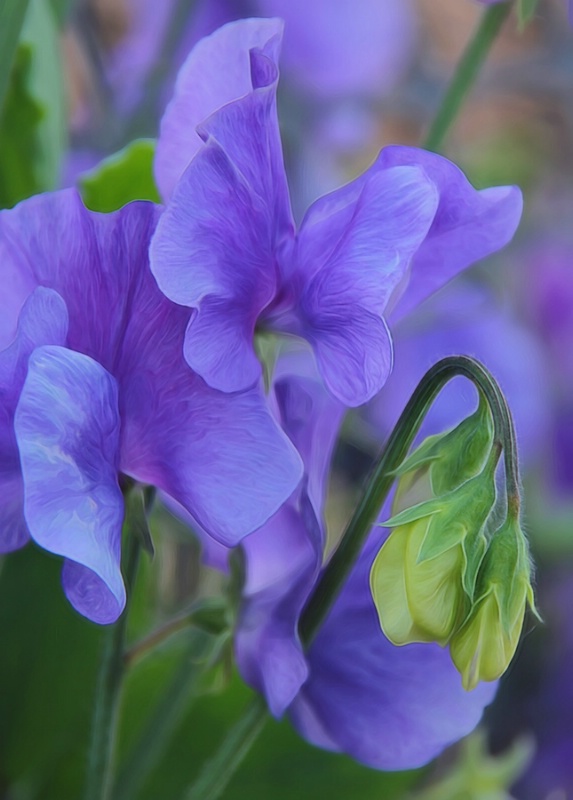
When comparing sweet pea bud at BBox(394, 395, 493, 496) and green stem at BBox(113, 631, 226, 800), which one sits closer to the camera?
sweet pea bud at BBox(394, 395, 493, 496)

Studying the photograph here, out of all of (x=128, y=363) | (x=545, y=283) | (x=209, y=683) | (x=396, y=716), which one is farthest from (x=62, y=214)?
(x=545, y=283)

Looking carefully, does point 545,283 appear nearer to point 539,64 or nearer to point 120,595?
point 539,64

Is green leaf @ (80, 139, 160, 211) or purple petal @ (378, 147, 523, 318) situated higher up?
purple petal @ (378, 147, 523, 318)

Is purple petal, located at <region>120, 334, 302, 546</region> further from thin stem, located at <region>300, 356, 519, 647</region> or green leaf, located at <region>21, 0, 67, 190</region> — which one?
green leaf, located at <region>21, 0, 67, 190</region>

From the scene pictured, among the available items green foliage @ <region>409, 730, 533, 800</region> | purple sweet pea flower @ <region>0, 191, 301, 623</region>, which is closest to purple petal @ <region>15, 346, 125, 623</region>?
purple sweet pea flower @ <region>0, 191, 301, 623</region>

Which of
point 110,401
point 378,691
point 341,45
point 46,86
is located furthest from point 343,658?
point 341,45

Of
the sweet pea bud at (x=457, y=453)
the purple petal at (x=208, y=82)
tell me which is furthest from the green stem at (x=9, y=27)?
the sweet pea bud at (x=457, y=453)

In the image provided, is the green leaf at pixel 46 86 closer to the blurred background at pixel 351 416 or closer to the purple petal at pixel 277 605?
the blurred background at pixel 351 416
